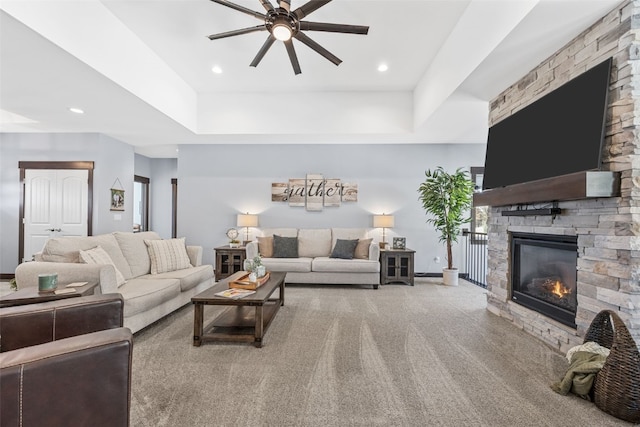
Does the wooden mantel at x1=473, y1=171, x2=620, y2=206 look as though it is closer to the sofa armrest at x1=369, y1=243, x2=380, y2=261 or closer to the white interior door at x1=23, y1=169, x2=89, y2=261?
the sofa armrest at x1=369, y1=243, x2=380, y2=261

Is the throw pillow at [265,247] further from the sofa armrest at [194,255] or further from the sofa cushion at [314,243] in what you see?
the sofa armrest at [194,255]

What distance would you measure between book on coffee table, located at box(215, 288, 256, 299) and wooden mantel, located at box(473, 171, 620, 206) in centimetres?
266

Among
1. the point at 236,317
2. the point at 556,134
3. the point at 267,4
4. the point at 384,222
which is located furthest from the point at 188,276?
the point at 556,134

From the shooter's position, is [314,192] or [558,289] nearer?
[558,289]

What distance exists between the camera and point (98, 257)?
3.18 m

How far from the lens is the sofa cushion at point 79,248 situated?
305cm

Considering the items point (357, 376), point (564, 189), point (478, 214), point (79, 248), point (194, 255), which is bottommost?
point (357, 376)

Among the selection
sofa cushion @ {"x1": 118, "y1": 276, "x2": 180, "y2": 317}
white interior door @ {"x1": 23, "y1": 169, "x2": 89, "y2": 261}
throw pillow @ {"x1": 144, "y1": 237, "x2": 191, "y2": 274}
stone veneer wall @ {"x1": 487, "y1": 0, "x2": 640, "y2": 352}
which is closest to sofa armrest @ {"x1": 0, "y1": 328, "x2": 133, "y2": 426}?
sofa cushion @ {"x1": 118, "y1": 276, "x2": 180, "y2": 317}

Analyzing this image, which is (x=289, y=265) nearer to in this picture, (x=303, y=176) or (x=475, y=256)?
(x=303, y=176)

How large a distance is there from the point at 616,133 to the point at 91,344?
10.7 feet

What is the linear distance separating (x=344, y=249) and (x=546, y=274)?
2.97 meters

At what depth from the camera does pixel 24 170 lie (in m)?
5.68

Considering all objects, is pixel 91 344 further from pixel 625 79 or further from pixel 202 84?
pixel 202 84

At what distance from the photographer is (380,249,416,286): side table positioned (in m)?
5.46
